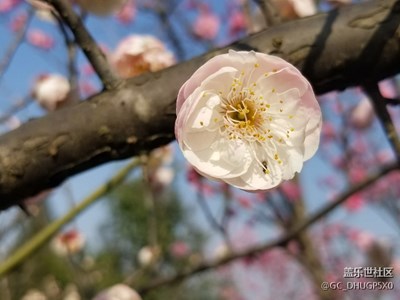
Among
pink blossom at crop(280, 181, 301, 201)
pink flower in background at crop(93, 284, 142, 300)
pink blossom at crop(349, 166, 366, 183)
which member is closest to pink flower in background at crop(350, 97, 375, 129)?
pink blossom at crop(280, 181, 301, 201)

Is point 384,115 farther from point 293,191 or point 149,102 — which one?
point 293,191

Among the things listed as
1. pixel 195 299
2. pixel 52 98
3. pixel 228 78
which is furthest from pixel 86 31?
pixel 195 299

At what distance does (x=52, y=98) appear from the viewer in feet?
2.98

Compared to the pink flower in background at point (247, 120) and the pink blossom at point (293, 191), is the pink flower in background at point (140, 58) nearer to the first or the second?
the pink flower in background at point (247, 120)

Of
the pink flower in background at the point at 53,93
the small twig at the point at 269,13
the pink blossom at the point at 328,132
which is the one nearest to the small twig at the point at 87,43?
the small twig at the point at 269,13

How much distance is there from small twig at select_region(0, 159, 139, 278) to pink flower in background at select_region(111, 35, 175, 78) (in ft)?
0.55

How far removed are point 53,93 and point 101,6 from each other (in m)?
0.32

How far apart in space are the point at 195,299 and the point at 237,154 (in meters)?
11.1

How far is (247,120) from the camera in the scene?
54 centimetres

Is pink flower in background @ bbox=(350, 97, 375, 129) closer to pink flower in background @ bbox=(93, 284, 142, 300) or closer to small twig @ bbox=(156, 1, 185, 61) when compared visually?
small twig @ bbox=(156, 1, 185, 61)

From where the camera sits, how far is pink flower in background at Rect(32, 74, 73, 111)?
87 cm

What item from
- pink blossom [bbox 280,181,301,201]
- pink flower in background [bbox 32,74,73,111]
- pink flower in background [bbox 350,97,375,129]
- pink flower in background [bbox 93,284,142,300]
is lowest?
pink blossom [bbox 280,181,301,201]

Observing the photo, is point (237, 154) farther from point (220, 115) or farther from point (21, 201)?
point (21, 201)

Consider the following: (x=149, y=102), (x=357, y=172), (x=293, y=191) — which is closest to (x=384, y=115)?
(x=149, y=102)
